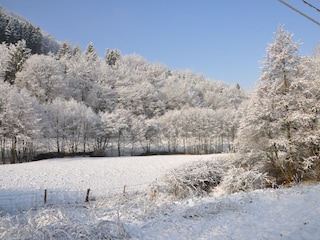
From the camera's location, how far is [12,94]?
33.1 metres

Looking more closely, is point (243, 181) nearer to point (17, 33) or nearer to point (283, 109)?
point (283, 109)

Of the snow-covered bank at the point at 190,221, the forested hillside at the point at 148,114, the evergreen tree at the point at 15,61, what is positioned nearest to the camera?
the snow-covered bank at the point at 190,221

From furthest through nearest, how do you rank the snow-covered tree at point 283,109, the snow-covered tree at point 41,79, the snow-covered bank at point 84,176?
the snow-covered tree at point 41,79, the snow-covered bank at point 84,176, the snow-covered tree at point 283,109

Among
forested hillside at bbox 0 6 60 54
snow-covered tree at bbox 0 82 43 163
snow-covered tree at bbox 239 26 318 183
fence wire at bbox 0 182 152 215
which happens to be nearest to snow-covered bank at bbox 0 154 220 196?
fence wire at bbox 0 182 152 215

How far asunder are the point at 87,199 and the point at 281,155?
1349 cm

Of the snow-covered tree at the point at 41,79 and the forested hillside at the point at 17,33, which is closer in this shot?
the snow-covered tree at the point at 41,79

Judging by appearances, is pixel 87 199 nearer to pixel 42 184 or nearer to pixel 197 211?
pixel 42 184

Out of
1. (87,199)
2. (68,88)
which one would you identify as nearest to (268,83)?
(87,199)

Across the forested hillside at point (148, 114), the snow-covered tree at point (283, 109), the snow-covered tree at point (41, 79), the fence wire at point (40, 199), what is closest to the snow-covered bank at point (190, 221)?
the snow-covered tree at point (283, 109)

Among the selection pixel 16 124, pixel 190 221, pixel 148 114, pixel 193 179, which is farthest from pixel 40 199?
pixel 148 114

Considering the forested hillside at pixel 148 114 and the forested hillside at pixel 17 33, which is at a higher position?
the forested hillside at pixel 17 33

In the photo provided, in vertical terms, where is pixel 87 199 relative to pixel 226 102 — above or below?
below

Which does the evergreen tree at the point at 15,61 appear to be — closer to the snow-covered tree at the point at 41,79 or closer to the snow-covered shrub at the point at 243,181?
the snow-covered tree at the point at 41,79

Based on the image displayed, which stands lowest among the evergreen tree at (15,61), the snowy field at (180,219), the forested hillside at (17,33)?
the snowy field at (180,219)
